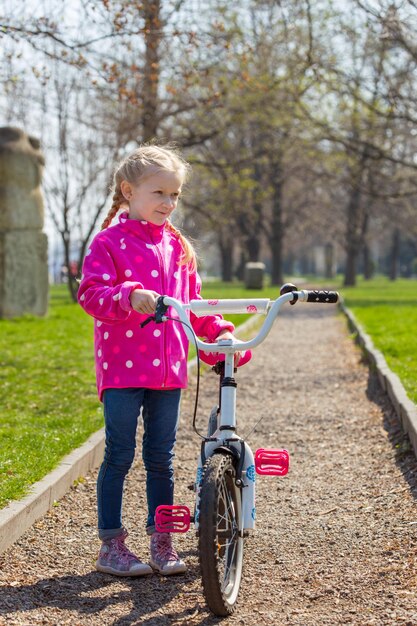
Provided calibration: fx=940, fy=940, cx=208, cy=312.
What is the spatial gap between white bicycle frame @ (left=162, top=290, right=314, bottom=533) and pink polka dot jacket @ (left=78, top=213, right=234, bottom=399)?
348 mm

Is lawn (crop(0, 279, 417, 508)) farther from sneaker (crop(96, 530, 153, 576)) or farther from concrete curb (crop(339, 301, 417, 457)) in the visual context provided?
sneaker (crop(96, 530, 153, 576))

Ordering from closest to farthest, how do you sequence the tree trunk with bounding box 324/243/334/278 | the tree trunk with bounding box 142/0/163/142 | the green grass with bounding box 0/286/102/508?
the green grass with bounding box 0/286/102/508
the tree trunk with bounding box 142/0/163/142
the tree trunk with bounding box 324/243/334/278

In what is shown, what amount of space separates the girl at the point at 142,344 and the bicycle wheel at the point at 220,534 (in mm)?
449

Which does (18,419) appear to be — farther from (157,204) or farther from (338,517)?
(157,204)

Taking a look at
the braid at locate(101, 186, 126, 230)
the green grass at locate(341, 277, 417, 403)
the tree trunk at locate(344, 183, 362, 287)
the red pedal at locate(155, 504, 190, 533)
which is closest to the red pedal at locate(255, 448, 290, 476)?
the red pedal at locate(155, 504, 190, 533)

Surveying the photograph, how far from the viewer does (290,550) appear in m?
4.61

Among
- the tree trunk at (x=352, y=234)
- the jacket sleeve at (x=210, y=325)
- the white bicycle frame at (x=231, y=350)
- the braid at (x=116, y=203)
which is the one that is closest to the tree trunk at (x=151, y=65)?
the braid at (x=116, y=203)

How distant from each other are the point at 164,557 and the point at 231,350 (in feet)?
3.62

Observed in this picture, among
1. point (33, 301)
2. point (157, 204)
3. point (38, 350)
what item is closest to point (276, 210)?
point (33, 301)

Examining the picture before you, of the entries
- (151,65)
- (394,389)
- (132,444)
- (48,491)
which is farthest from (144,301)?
(151,65)

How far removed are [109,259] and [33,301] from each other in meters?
12.8

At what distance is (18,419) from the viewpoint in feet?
24.2

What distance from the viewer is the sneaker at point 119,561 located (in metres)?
4.17

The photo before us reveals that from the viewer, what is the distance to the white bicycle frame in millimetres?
3662
